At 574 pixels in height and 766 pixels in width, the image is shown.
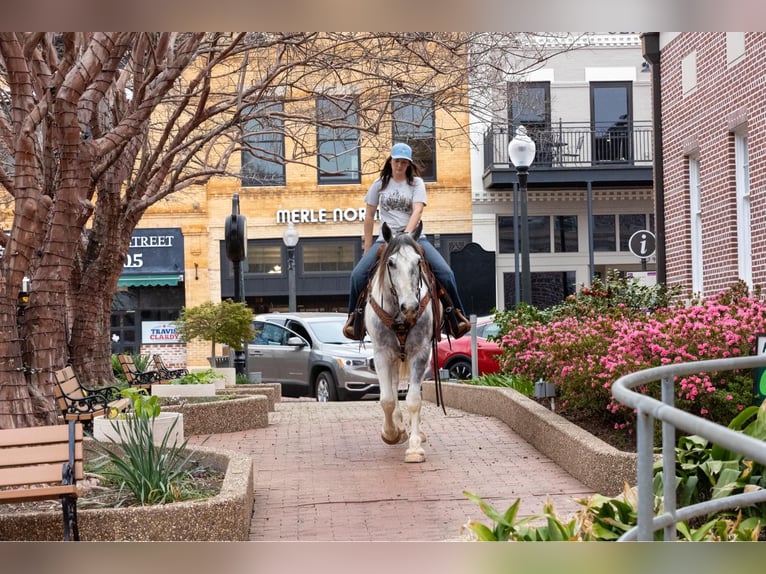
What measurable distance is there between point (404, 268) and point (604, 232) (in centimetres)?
2587

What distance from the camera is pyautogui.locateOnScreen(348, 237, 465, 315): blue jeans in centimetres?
1132

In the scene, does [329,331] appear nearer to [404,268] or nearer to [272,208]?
[404,268]

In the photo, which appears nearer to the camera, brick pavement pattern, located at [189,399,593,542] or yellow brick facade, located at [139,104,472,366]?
brick pavement pattern, located at [189,399,593,542]

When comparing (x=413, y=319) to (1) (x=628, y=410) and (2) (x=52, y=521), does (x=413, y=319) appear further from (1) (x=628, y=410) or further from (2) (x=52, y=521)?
(2) (x=52, y=521)

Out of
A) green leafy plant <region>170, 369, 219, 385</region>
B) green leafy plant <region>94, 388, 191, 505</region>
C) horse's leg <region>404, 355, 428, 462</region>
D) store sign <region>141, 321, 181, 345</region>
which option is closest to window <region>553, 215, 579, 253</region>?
store sign <region>141, 321, 181, 345</region>

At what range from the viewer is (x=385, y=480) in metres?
9.85

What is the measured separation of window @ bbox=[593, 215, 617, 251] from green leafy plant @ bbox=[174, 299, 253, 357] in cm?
1772

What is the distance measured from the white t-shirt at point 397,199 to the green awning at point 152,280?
25046 millimetres

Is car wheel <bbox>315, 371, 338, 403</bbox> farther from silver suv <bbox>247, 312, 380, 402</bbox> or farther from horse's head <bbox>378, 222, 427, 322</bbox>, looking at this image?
horse's head <bbox>378, 222, 427, 322</bbox>

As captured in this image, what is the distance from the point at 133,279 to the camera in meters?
35.2

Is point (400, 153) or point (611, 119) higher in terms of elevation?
point (611, 119)

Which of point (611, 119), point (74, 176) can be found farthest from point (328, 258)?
point (74, 176)

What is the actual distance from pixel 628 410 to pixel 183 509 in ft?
15.2
